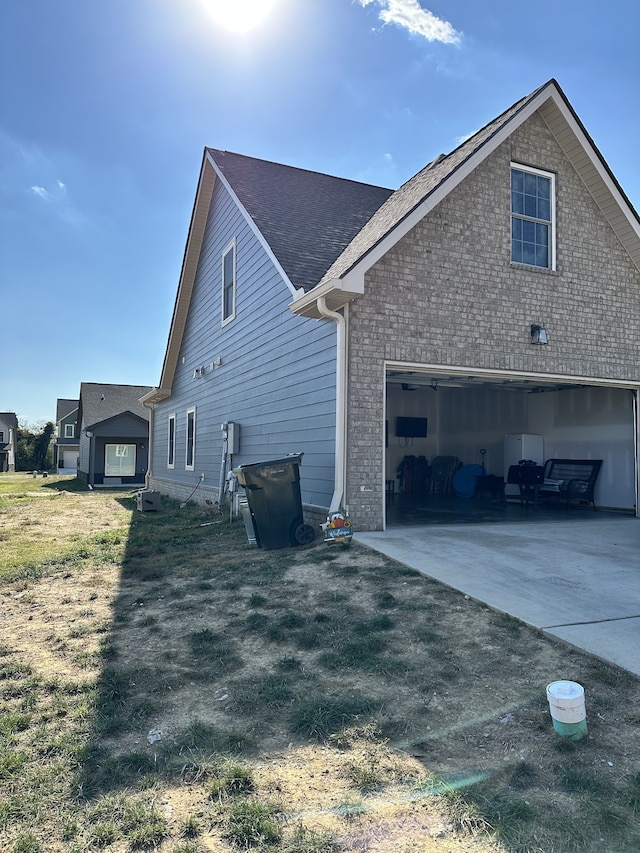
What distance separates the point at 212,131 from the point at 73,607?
40.2ft

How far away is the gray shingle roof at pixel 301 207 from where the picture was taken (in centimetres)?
970

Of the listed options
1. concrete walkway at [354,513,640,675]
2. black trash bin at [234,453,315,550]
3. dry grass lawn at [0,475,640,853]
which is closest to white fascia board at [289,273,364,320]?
black trash bin at [234,453,315,550]

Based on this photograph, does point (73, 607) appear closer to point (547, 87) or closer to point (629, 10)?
point (547, 87)

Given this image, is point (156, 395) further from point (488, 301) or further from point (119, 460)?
point (488, 301)

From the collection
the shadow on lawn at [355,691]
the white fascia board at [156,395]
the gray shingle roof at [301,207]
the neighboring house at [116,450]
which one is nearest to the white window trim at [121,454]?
the neighboring house at [116,450]

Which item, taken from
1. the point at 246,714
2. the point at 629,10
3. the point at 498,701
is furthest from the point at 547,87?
the point at 246,714

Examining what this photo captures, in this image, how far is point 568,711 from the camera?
2.86 m

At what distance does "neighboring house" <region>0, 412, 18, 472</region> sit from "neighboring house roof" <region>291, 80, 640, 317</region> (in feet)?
161

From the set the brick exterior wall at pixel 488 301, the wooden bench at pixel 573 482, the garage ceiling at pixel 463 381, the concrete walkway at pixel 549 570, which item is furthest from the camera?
the wooden bench at pixel 573 482

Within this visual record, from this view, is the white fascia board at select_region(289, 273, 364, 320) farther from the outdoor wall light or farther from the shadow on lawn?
the shadow on lawn

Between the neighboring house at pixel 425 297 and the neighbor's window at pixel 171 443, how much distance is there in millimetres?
4934

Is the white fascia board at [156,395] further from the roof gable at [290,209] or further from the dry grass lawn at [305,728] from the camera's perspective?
the dry grass lawn at [305,728]

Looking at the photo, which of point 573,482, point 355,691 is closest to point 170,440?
point 573,482

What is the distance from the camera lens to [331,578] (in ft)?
19.1
